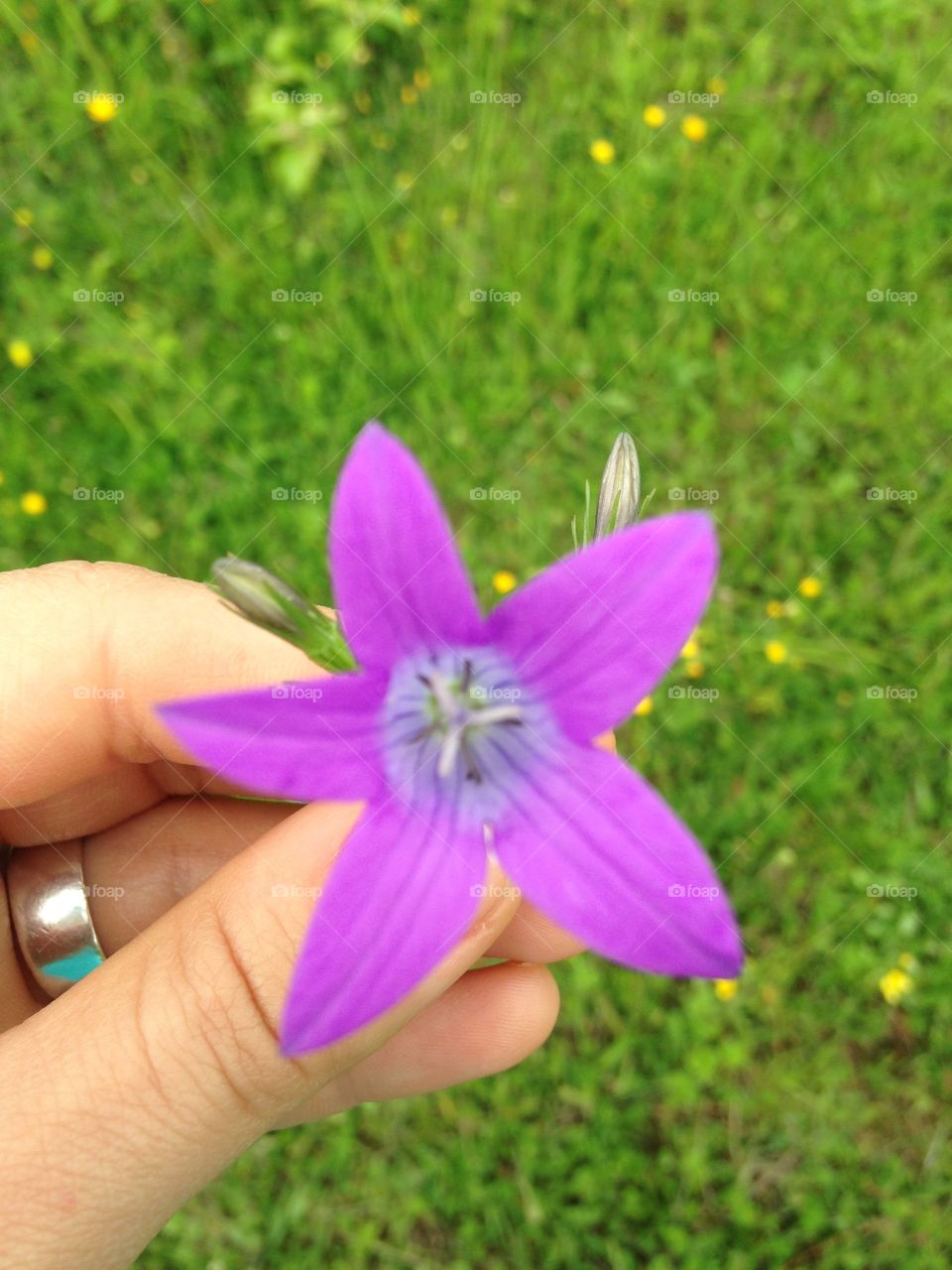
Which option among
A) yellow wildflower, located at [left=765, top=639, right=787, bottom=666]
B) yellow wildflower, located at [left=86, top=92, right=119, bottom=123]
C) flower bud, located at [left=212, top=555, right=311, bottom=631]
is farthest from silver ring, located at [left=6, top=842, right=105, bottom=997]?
yellow wildflower, located at [left=86, top=92, right=119, bottom=123]

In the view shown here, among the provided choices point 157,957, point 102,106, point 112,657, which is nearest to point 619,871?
point 157,957

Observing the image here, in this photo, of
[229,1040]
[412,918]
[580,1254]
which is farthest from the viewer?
[580,1254]

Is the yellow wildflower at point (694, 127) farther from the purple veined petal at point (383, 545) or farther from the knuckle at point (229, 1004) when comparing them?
the knuckle at point (229, 1004)

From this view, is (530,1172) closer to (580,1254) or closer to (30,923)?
(580,1254)

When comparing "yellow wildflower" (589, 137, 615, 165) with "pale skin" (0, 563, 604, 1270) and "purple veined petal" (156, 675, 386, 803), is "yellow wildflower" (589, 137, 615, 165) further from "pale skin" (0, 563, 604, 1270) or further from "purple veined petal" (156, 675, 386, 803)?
"purple veined petal" (156, 675, 386, 803)

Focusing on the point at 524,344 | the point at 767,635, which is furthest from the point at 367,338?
the point at 767,635

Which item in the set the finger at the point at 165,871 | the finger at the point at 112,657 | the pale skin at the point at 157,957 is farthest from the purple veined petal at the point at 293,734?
the finger at the point at 165,871
